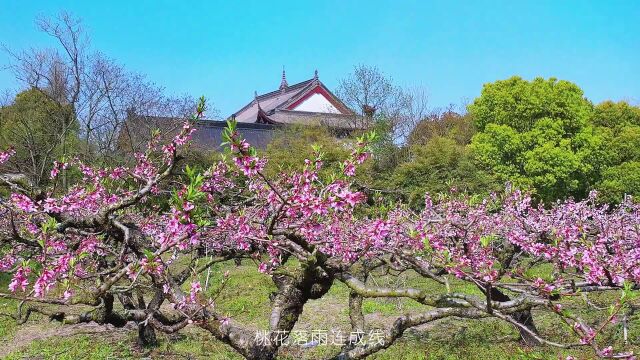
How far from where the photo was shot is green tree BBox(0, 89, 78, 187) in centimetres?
1909

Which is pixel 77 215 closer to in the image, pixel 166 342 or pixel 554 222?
pixel 166 342

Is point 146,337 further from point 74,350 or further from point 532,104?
point 532,104

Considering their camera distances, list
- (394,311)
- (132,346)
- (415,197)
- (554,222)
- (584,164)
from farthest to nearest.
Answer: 1. (584,164)
2. (415,197)
3. (394,311)
4. (554,222)
5. (132,346)

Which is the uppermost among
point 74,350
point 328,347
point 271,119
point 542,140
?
point 271,119

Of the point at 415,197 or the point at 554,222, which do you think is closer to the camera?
the point at 554,222

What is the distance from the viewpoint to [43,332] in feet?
30.5

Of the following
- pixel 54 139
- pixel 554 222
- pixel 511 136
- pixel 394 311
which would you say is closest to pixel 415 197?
pixel 511 136

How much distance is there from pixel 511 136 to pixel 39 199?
2001 centimetres

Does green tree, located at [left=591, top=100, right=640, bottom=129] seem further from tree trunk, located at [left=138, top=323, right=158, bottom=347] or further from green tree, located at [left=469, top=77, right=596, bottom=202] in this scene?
tree trunk, located at [left=138, top=323, right=158, bottom=347]

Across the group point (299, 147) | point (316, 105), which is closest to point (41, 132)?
point (299, 147)

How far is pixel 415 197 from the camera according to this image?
62.5ft

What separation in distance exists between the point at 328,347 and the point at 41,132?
57.4ft

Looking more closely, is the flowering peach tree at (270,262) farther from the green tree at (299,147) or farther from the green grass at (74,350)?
the green tree at (299,147)

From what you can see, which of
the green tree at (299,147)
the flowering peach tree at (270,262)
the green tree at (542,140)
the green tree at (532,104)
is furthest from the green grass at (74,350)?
the green tree at (532,104)
